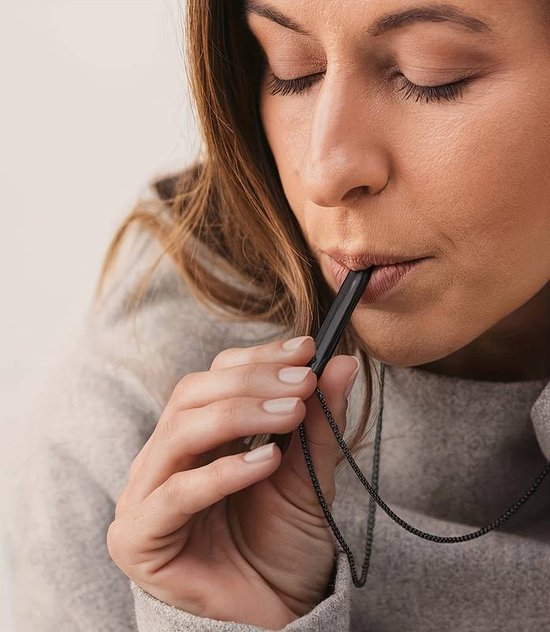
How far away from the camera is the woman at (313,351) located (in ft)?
2.66

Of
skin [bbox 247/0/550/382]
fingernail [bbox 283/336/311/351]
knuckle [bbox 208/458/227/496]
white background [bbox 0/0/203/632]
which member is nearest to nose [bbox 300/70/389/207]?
skin [bbox 247/0/550/382]

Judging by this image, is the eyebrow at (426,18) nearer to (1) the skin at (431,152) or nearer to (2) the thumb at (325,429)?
(1) the skin at (431,152)

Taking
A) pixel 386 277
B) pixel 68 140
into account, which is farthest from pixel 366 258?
pixel 68 140

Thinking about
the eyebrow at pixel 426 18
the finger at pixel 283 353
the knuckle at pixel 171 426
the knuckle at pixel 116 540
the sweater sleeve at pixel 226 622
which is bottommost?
the sweater sleeve at pixel 226 622

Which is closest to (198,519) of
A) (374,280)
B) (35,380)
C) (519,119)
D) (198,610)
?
(198,610)

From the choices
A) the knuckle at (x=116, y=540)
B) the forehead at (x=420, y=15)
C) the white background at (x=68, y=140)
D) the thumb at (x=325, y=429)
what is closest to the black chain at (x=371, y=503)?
the thumb at (x=325, y=429)

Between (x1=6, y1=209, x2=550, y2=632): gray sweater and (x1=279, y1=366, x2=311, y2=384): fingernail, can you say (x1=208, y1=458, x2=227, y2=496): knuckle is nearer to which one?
(x1=279, y1=366, x2=311, y2=384): fingernail

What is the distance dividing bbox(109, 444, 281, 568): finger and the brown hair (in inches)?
8.5

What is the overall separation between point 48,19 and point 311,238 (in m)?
0.85

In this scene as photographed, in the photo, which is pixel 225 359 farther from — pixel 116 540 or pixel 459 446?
pixel 459 446

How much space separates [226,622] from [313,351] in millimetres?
229

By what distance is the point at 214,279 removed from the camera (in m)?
1.15

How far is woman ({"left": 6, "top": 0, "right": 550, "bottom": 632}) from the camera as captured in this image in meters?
0.81

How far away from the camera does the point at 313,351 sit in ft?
2.75
